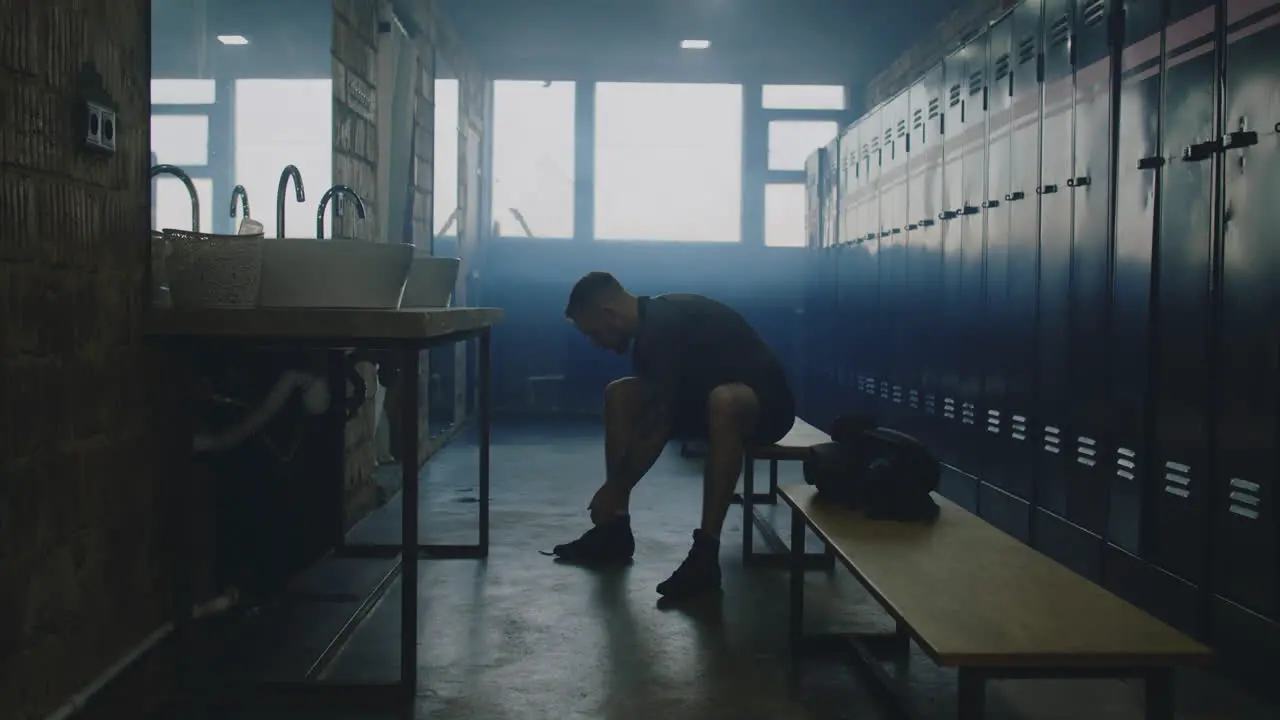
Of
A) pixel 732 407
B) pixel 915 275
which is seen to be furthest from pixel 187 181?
pixel 915 275

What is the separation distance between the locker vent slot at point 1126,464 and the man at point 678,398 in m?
0.80

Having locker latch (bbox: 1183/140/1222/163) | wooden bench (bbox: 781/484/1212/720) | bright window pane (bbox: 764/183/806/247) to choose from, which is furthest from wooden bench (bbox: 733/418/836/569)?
bright window pane (bbox: 764/183/806/247)

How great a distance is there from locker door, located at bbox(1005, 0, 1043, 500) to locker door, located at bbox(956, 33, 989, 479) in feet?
0.82

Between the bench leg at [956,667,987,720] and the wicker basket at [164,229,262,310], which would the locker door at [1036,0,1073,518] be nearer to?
the bench leg at [956,667,987,720]

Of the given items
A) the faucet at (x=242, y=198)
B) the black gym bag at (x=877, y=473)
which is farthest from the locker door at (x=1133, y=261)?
the faucet at (x=242, y=198)

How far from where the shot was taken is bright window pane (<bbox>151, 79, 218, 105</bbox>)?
1.98 metres

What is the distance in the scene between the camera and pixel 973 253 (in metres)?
3.61

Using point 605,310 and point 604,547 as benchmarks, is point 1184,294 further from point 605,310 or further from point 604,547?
point 604,547

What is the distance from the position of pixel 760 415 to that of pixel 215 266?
1.46m

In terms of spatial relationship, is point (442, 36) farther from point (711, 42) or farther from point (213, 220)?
point (213, 220)

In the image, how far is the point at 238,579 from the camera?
7.98 ft

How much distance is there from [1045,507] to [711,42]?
176 inches

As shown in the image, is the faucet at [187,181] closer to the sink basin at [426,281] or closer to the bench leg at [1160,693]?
the sink basin at [426,281]

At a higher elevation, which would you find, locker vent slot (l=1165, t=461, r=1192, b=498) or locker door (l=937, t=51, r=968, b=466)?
locker door (l=937, t=51, r=968, b=466)
